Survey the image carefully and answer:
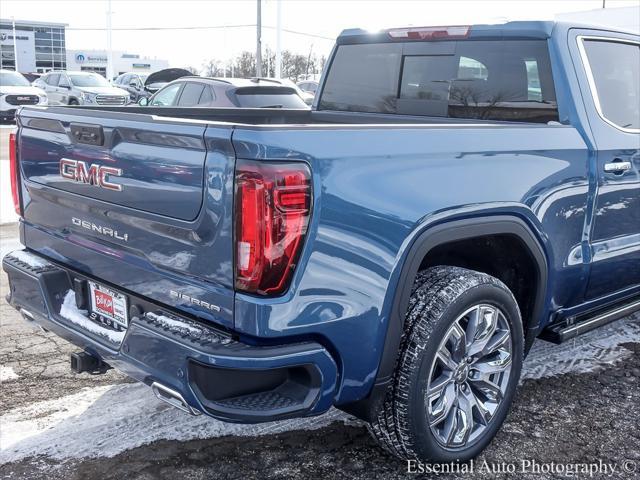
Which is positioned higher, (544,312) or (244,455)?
(544,312)

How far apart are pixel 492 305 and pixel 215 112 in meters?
2.30

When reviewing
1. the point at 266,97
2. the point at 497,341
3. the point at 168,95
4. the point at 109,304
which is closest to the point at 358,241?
the point at 497,341

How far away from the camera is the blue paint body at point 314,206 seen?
90.6 inches

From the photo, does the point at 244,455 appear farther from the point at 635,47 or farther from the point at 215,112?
the point at 635,47

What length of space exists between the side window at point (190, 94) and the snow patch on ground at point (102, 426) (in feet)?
26.8

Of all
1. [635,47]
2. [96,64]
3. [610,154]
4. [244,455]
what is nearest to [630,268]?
[610,154]

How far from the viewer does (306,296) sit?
91.5 inches

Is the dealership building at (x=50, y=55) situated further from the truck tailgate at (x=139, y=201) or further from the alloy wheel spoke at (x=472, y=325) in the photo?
the alloy wheel spoke at (x=472, y=325)

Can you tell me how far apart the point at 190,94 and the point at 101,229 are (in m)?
8.95

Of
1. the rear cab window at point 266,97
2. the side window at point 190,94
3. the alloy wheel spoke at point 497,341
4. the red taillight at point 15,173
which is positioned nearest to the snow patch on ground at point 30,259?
the red taillight at point 15,173

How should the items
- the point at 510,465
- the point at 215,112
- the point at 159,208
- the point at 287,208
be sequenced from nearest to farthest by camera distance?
1. the point at 287,208
2. the point at 159,208
3. the point at 510,465
4. the point at 215,112

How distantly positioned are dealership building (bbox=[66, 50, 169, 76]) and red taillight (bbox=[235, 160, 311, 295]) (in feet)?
285

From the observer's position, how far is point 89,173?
279cm

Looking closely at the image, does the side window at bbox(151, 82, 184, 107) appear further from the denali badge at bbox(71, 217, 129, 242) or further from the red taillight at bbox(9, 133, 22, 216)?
the denali badge at bbox(71, 217, 129, 242)
